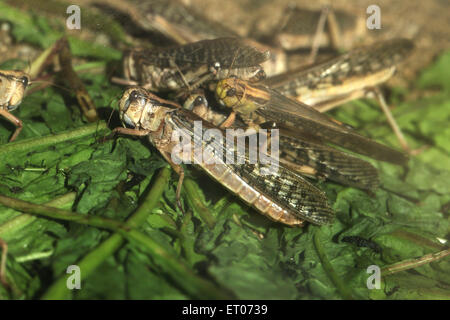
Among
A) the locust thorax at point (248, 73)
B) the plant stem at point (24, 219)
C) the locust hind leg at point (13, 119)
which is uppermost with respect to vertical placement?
the locust thorax at point (248, 73)

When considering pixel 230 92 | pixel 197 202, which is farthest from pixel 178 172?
pixel 230 92

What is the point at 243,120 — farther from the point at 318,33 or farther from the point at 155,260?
the point at 318,33

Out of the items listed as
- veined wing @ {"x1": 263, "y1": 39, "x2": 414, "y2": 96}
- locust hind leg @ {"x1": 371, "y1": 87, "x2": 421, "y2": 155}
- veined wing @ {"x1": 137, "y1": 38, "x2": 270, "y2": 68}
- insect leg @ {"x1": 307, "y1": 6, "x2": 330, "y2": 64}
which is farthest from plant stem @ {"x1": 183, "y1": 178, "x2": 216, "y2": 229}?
insect leg @ {"x1": 307, "y1": 6, "x2": 330, "y2": 64}

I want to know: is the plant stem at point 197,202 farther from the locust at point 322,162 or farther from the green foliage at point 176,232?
the locust at point 322,162

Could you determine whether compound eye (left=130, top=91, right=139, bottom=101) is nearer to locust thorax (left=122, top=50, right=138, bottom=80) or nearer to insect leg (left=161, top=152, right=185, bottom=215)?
insect leg (left=161, top=152, right=185, bottom=215)

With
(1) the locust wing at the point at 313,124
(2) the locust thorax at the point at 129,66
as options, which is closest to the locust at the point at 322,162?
(1) the locust wing at the point at 313,124

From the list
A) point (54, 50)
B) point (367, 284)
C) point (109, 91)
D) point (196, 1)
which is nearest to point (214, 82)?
point (109, 91)
